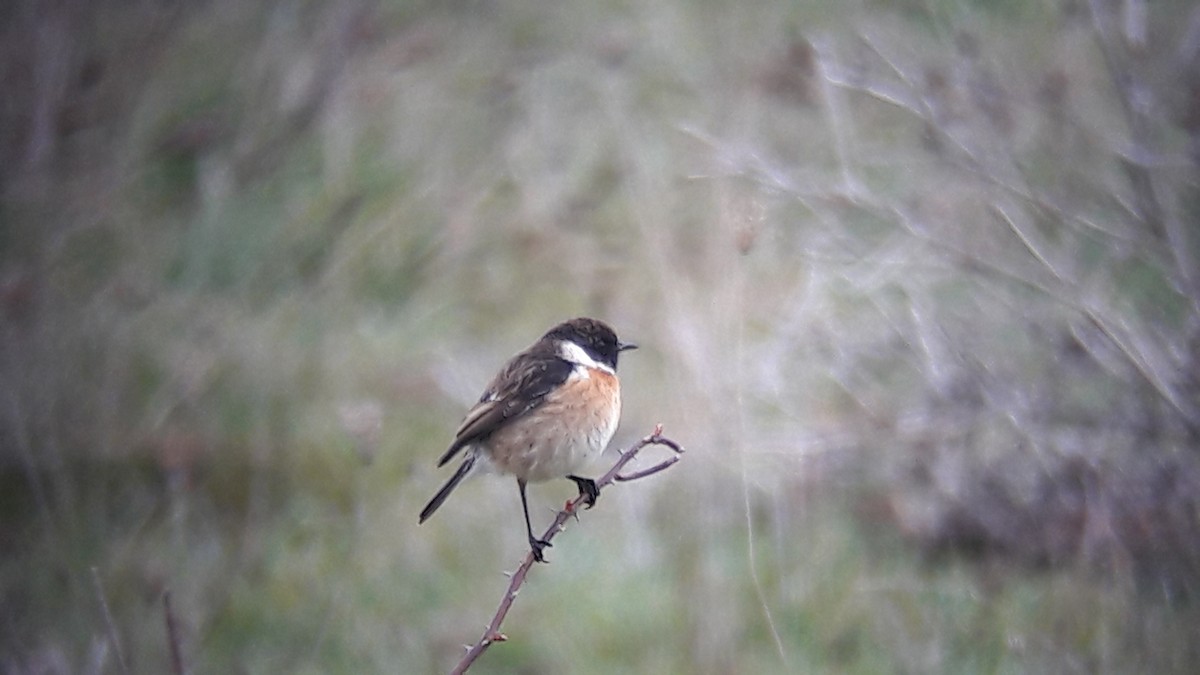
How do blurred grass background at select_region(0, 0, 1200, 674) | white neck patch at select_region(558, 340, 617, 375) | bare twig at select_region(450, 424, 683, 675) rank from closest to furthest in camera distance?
bare twig at select_region(450, 424, 683, 675), white neck patch at select_region(558, 340, 617, 375), blurred grass background at select_region(0, 0, 1200, 674)

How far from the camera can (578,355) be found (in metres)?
3.85

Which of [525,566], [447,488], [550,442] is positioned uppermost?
[525,566]

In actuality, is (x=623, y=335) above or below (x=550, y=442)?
below

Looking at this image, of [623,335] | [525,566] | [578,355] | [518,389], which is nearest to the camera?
[525,566]

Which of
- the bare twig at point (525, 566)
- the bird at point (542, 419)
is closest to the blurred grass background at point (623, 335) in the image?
the bird at point (542, 419)

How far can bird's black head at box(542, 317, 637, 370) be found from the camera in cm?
387

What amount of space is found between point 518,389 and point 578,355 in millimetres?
276

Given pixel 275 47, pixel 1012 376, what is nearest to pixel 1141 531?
pixel 1012 376

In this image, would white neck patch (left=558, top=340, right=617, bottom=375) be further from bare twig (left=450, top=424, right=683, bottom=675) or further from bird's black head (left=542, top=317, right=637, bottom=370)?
bare twig (left=450, top=424, right=683, bottom=675)

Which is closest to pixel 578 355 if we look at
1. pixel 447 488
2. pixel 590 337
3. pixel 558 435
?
pixel 590 337

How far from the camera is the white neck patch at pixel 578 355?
382 cm

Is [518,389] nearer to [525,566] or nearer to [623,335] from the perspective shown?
[525,566]

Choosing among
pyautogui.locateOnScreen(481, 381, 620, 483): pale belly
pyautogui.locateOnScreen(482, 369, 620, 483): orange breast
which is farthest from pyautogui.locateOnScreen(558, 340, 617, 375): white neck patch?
pyautogui.locateOnScreen(481, 381, 620, 483): pale belly

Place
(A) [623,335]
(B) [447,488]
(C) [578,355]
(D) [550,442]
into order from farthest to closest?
(A) [623,335] < (C) [578,355] < (D) [550,442] < (B) [447,488]
